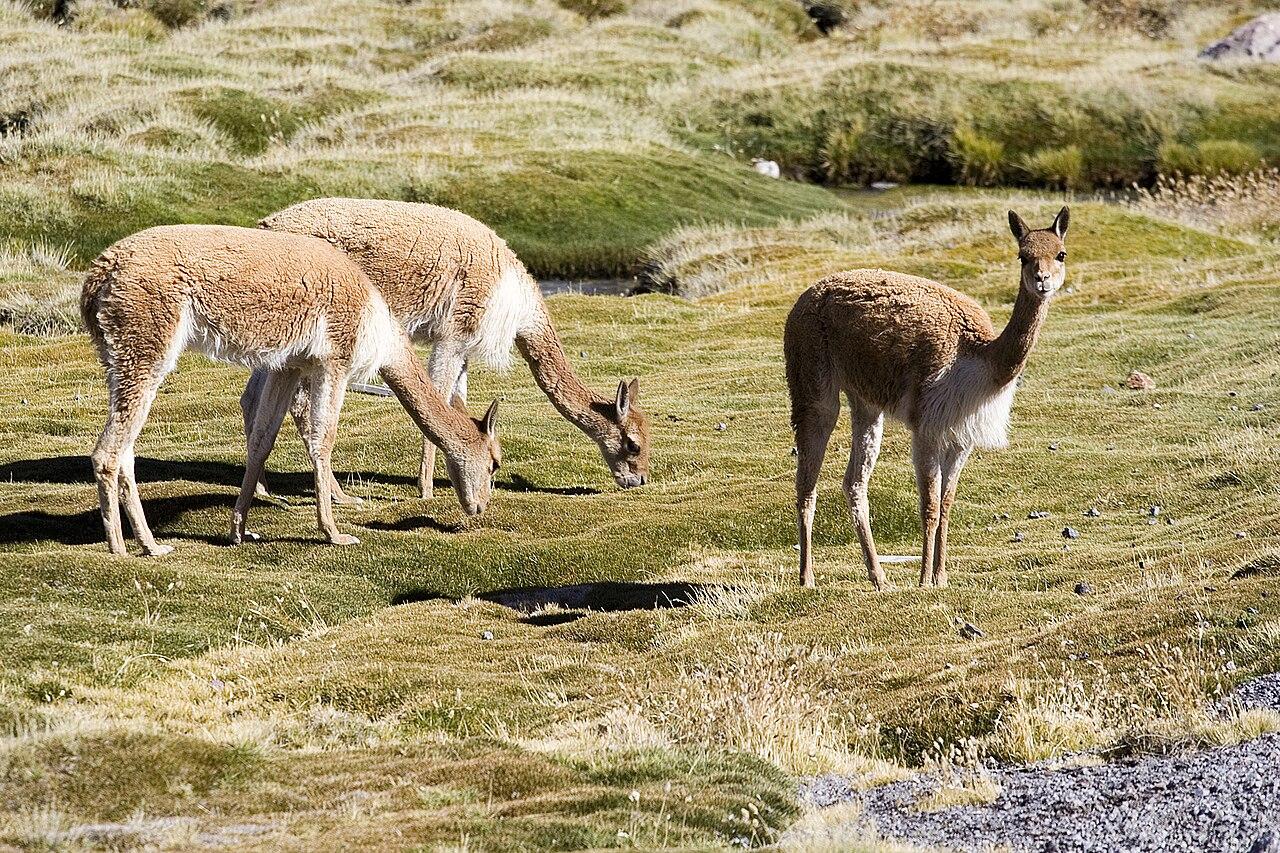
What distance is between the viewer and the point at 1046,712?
9.26 m

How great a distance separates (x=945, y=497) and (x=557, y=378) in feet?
18.2

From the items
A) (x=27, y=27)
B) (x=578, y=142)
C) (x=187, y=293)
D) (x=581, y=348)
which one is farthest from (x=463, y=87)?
(x=187, y=293)

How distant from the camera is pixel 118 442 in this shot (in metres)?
13.0

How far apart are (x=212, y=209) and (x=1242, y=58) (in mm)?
40355

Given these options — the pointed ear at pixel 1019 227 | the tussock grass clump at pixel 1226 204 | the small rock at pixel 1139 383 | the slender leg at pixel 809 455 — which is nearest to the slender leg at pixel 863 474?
the slender leg at pixel 809 455

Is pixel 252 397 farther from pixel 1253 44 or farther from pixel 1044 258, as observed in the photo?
pixel 1253 44

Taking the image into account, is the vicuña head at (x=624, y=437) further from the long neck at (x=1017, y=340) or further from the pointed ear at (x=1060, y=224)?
the pointed ear at (x=1060, y=224)

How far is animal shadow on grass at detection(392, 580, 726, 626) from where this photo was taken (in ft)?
45.9

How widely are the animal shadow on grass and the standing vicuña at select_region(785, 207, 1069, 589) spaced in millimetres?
1217

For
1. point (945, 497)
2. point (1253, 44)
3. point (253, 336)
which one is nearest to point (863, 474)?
point (945, 497)

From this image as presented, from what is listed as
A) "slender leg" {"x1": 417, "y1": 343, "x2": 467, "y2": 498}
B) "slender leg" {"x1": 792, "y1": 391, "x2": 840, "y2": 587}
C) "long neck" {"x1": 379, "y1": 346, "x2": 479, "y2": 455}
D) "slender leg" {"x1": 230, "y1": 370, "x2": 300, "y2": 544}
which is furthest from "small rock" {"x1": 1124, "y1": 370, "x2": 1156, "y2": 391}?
"slender leg" {"x1": 230, "y1": 370, "x2": 300, "y2": 544}

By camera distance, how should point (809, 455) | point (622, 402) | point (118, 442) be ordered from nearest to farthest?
point (118, 442) < point (809, 455) < point (622, 402)

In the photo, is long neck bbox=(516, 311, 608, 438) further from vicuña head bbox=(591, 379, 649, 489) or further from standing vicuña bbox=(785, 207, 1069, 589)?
standing vicuña bbox=(785, 207, 1069, 589)

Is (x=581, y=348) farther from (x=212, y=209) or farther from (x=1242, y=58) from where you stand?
(x=1242, y=58)
